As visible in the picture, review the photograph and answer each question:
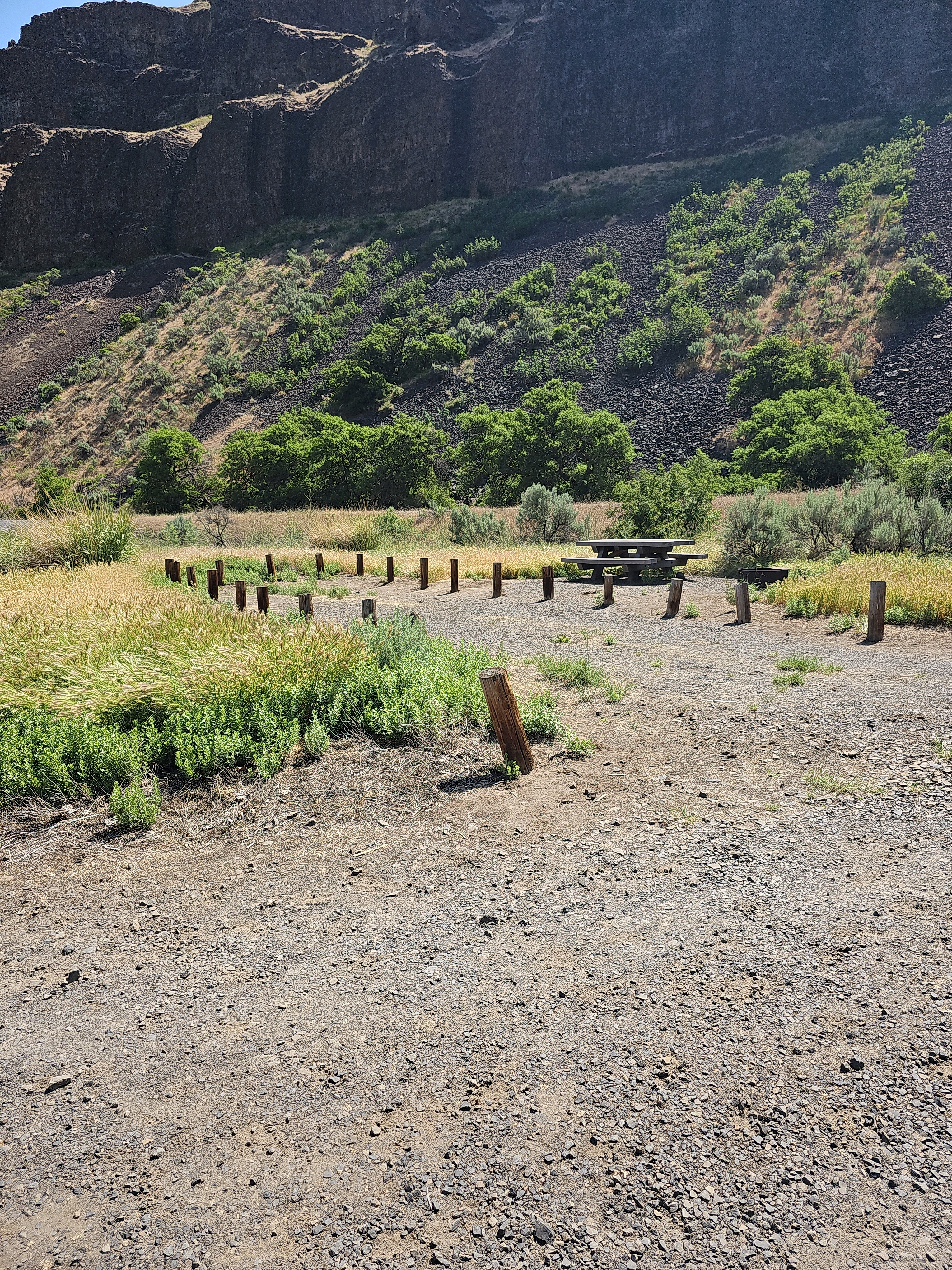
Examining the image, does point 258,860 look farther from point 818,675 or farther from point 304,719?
point 818,675

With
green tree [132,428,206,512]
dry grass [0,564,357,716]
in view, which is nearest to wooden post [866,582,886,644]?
dry grass [0,564,357,716]

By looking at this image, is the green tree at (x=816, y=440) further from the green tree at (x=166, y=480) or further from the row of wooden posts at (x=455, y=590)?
the green tree at (x=166, y=480)

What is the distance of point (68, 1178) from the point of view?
2.16 metres

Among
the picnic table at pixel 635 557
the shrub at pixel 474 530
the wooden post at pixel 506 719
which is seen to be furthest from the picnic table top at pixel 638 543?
the wooden post at pixel 506 719

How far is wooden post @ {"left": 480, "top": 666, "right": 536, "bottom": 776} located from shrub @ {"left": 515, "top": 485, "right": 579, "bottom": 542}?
59.0 feet

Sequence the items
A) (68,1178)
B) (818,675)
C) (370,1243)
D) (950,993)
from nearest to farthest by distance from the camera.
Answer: (370,1243), (68,1178), (950,993), (818,675)

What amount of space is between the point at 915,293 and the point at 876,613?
3279 centimetres

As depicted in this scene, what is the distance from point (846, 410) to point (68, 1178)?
31.2 meters

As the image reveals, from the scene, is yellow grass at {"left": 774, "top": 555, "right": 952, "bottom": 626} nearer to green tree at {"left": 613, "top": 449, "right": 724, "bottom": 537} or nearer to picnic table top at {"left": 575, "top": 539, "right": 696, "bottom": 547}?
picnic table top at {"left": 575, "top": 539, "right": 696, "bottom": 547}

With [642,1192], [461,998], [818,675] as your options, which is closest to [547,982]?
[461,998]

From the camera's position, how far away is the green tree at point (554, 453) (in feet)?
91.0

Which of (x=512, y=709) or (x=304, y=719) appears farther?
(x=304, y=719)

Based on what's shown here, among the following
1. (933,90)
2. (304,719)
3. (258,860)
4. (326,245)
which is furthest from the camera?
(326,245)

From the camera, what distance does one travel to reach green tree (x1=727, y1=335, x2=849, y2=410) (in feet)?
103
